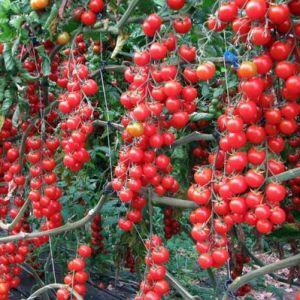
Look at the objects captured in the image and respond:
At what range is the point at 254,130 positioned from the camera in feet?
2.78

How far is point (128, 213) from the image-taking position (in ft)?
3.96

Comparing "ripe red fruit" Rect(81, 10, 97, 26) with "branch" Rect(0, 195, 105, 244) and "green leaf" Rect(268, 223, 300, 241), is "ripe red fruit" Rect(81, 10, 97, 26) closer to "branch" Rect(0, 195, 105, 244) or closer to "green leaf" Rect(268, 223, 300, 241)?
"branch" Rect(0, 195, 105, 244)

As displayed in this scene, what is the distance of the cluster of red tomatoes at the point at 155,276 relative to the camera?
1116mm

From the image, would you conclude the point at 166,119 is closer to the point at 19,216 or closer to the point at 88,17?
the point at 88,17

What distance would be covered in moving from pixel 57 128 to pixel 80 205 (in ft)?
1.84

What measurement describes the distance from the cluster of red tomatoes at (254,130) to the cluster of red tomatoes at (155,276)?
194mm

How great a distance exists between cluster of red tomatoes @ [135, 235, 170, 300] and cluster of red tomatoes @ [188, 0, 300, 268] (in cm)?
19

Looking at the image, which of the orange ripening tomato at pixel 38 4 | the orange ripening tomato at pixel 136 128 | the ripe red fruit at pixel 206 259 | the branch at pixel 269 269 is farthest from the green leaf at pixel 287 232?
the orange ripening tomato at pixel 38 4

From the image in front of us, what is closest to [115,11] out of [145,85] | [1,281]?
[145,85]

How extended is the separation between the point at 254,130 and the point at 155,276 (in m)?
0.47

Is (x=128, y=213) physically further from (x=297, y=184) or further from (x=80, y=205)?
(x=80, y=205)

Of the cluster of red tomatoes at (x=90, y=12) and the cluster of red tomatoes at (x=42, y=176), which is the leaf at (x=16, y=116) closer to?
the cluster of red tomatoes at (x=42, y=176)

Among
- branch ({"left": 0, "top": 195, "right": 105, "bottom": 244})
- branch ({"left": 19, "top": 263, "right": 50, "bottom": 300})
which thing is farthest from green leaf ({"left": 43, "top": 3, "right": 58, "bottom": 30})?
branch ({"left": 19, "top": 263, "right": 50, "bottom": 300})

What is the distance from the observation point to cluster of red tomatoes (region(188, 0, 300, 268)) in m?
0.79
